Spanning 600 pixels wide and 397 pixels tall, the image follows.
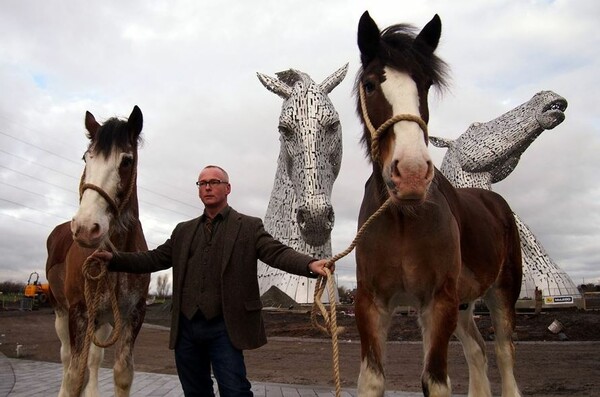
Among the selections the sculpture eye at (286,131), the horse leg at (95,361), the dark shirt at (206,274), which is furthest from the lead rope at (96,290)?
the sculpture eye at (286,131)

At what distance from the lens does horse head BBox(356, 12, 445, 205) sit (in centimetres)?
253

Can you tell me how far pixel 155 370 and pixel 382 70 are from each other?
7.79 m

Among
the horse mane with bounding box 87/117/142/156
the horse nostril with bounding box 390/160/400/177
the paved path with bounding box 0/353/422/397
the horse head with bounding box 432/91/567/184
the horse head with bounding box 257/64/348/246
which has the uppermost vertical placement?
the horse head with bounding box 432/91/567/184

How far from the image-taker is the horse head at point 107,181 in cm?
326

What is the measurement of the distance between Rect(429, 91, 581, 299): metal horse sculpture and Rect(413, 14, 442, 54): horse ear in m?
13.7

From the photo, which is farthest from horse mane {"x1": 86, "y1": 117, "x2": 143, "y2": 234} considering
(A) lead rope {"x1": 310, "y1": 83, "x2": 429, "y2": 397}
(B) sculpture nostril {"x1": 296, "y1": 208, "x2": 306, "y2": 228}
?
(B) sculpture nostril {"x1": 296, "y1": 208, "x2": 306, "y2": 228}

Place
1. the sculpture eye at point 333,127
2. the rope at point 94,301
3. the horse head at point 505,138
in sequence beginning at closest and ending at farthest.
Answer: the rope at point 94,301
the sculpture eye at point 333,127
the horse head at point 505,138

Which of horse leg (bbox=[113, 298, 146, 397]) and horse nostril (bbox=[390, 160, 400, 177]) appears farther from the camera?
horse leg (bbox=[113, 298, 146, 397])

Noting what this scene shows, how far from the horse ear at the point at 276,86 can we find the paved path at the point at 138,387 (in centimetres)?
529

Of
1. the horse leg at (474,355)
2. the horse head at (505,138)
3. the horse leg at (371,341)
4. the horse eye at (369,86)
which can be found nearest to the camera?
the horse leg at (371,341)

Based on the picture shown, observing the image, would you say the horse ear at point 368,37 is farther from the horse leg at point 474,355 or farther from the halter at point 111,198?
the horse leg at point 474,355

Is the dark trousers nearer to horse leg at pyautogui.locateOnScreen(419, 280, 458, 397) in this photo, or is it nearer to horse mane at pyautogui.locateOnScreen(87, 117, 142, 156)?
horse leg at pyautogui.locateOnScreen(419, 280, 458, 397)

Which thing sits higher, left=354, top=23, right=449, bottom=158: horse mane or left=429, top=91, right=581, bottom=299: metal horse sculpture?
left=429, top=91, right=581, bottom=299: metal horse sculpture

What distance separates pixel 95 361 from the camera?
4672 millimetres
